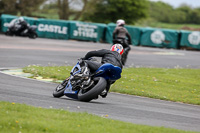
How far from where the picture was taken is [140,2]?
75.2 m

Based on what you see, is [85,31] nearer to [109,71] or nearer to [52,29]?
[52,29]

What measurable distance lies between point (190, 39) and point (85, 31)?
27.7 feet

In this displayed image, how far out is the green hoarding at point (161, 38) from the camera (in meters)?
34.0

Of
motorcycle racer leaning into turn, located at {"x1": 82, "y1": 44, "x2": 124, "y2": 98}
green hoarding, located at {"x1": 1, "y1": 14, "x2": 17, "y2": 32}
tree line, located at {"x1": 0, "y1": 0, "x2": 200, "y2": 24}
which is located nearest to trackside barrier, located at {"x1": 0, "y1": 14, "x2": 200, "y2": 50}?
green hoarding, located at {"x1": 1, "y1": 14, "x2": 17, "y2": 32}

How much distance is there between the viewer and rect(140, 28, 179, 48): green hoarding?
3403 centimetres

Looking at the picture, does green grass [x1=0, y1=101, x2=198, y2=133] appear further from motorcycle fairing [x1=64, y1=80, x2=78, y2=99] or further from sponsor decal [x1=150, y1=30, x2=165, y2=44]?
sponsor decal [x1=150, y1=30, x2=165, y2=44]

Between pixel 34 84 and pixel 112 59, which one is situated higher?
pixel 112 59

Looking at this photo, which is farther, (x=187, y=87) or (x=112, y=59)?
(x=187, y=87)

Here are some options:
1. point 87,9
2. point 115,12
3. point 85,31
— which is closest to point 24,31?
point 85,31

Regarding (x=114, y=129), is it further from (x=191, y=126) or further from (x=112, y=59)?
(x=112, y=59)

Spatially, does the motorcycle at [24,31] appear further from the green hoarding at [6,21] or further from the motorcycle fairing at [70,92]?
the motorcycle fairing at [70,92]

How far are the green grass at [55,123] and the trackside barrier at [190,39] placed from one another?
27954 millimetres

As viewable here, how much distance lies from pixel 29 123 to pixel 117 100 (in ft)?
14.3

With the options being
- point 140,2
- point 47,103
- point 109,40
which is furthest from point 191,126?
point 140,2
